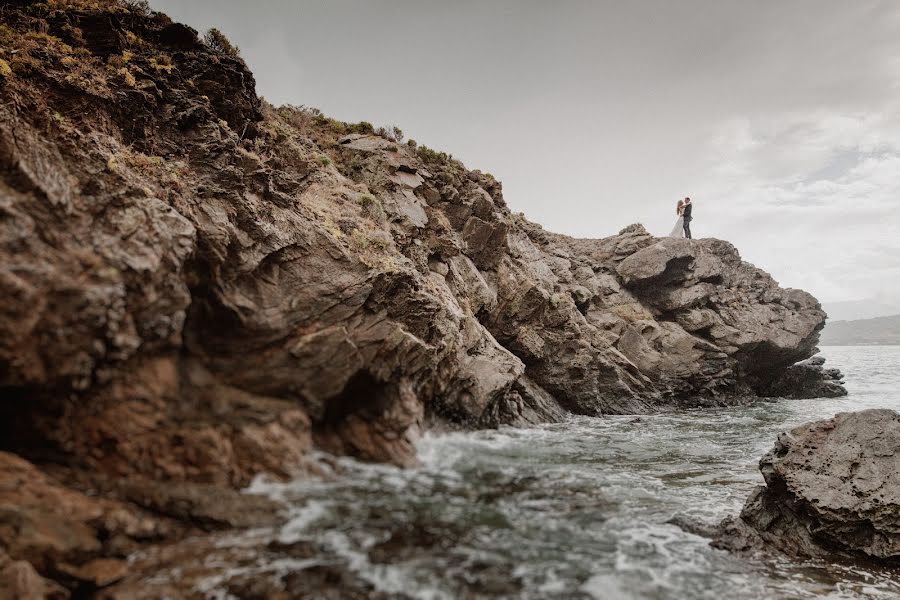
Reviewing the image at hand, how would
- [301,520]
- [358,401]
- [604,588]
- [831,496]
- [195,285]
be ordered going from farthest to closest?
[358,401] < [195,285] < [831,496] < [301,520] < [604,588]

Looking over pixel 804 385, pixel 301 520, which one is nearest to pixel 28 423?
pixel 301 520

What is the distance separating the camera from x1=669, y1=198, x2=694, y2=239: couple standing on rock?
4022cm

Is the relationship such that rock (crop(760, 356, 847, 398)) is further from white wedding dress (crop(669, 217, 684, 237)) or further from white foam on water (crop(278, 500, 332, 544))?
white foam on water (crop(278, 500, 332, 544))

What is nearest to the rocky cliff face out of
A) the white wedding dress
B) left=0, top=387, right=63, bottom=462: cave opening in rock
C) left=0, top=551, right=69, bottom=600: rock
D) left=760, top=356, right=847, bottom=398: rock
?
left=0, top=387, right=63, bottom=462: cave opening in rock

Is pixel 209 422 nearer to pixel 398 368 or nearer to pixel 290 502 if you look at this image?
pixel 290 502

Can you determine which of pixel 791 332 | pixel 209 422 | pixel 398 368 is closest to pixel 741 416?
pixel 791 332

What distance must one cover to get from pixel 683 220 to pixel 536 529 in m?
38.7

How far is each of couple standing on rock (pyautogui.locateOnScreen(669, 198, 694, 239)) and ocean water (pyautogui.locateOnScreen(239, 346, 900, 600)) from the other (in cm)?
2891

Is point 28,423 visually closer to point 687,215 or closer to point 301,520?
point 301,520

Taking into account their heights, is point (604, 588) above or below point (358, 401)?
below

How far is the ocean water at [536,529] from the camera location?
25.5 ft

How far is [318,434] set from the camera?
43.2 ft

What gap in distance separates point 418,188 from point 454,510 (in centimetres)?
1927

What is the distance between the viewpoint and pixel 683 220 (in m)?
40.5
